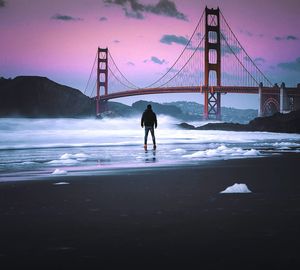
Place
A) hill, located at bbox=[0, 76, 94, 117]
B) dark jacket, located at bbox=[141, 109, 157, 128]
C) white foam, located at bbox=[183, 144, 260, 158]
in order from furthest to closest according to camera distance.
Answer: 1. hill, located at bbox=[0, 76, 94, 117]
2. dark jacket, located at bbox=[141, 109, 157, 128]
3. white foam, located at bbox=[183, 144, 260, 158]

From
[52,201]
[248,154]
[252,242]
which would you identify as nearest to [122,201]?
[52,201]

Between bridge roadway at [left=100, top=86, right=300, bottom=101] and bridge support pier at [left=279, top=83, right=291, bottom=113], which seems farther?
bridge roadway at [left=100, top=86, right=300, bottom=101]

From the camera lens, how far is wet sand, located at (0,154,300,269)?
2.61 m

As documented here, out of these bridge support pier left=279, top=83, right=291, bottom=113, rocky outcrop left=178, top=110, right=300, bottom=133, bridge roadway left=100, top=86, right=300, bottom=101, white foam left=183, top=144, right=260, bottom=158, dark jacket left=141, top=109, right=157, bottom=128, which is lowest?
white foam left=183, top=144, right=260, bottom=158

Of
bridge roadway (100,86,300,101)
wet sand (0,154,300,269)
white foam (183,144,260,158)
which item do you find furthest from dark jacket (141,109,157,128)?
bridge roadway (100,86,300,101)

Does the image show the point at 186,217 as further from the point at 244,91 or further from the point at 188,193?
the point at 244,91

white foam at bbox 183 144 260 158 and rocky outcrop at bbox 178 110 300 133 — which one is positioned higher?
rocky outcrop at bbox 178 110 300 133

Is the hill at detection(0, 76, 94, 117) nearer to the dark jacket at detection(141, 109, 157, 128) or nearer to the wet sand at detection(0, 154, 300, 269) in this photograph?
the dark jacket at detection(141, 109, 157, 128)

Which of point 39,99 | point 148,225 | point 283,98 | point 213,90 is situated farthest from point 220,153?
point 39,99

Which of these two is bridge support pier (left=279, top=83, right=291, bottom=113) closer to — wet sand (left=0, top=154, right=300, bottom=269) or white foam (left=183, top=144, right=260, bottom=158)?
white foam (left=183, top=144, right=260, bottom=158)

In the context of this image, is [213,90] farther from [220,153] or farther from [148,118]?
[220,153]

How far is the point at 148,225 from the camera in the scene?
3.46m

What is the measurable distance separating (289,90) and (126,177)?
46.1 meters

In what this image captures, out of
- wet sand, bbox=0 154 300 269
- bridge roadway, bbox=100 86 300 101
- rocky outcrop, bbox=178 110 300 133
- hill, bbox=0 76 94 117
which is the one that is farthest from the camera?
hill, bbox=0 76 94 117
